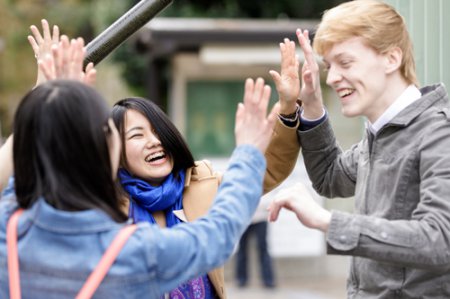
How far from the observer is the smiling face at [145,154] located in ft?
9.70

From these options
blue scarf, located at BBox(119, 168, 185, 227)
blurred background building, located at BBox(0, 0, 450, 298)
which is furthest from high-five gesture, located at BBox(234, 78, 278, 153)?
blurred background building, located at BBox(0, 0, 450, 298)

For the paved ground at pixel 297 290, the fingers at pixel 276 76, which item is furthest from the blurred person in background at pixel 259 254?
the fingers at pixel 276 76

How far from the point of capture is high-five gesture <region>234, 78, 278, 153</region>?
2.12 meters

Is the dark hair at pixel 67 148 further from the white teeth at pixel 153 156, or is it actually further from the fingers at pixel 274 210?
the white teeth at pixel 153 156

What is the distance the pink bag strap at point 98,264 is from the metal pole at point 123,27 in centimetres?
88

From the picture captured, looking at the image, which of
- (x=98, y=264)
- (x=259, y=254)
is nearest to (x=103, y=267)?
(x=98, y=264)

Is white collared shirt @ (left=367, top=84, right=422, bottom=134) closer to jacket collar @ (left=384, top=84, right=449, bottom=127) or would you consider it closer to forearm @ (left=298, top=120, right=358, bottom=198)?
jacket collar @ (left=384, top=84, right=449, bottom=127)

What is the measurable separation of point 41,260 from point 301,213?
648 millimetres

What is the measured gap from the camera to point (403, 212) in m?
2.24

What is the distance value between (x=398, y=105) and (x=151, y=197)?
3.14 ft

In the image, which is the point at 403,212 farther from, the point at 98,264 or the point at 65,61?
the point at 65,61

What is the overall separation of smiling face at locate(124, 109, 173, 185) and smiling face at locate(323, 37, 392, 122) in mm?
837

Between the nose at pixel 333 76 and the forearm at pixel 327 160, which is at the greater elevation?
the nose at pixel 333 76

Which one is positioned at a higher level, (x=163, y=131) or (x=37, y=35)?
(x=37, y=35)
